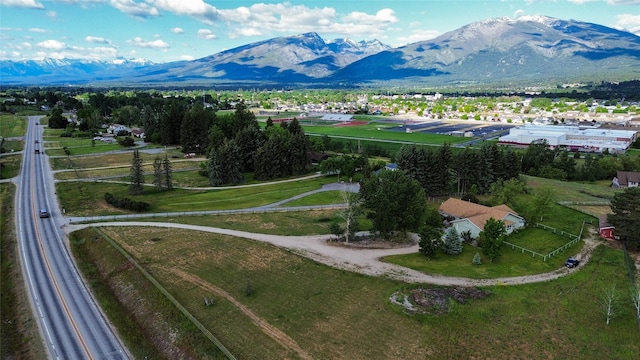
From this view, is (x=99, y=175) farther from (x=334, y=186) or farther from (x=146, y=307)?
(x=146, y=307)

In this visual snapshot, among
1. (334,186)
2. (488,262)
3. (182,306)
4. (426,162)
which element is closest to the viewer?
(182,306)

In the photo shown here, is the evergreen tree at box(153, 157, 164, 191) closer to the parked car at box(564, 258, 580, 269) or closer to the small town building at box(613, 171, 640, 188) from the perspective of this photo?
the parked car at box(564, 258, 580, 269)

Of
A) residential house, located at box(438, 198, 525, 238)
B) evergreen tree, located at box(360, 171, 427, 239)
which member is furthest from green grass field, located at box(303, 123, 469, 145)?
evergreen tree, located at box(360, 171, 427, 239)

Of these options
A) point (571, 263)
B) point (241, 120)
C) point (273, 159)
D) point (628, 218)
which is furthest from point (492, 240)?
point (241, 120)

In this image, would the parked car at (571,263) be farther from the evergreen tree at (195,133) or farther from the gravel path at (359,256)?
the evergreen tree at (195,133)

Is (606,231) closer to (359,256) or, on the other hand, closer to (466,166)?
(466,166)

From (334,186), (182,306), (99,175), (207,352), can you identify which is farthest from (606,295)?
(99,175)
